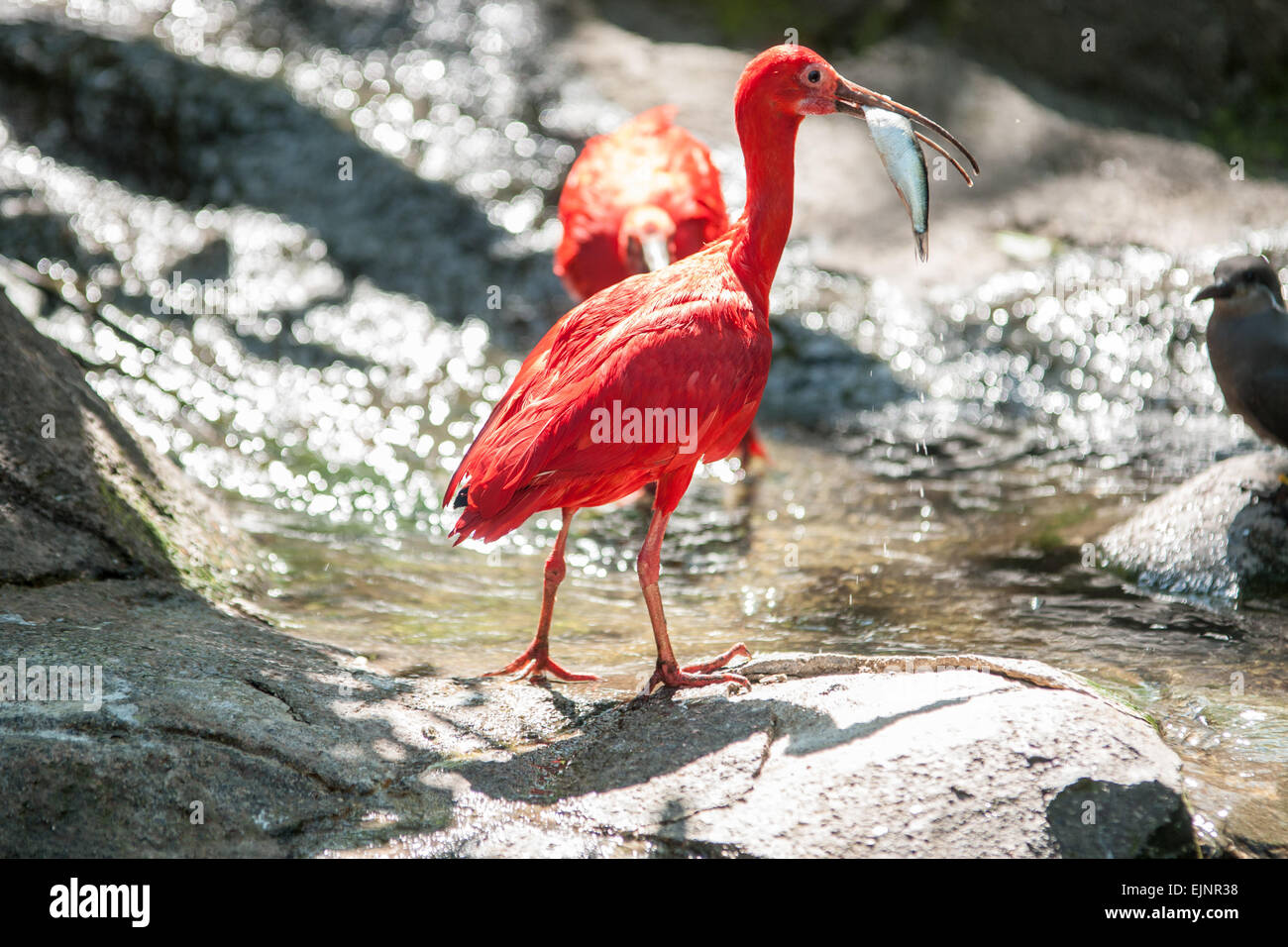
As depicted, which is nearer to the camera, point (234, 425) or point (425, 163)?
point (234, 425)

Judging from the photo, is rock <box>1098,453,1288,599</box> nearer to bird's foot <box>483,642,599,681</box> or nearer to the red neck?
the red neck

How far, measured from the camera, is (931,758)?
297 centimetres

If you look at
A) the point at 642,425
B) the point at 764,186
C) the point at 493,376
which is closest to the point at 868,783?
the point at 642,425

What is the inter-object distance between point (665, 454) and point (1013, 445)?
12.0 feet

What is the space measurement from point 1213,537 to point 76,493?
4.44 meters

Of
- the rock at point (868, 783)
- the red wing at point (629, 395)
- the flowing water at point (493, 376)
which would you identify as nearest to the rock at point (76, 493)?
the flowing water at point (493, 376)

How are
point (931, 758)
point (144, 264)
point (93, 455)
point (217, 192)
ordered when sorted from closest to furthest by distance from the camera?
point (931, 758) → point (93, 455) → point (144, 264) → point (217, 192)

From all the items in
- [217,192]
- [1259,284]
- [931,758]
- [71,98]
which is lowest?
[931,758]

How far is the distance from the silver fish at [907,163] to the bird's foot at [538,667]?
177 centimetres

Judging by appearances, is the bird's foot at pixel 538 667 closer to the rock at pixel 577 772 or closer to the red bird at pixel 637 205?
the rock at pixel 577 772

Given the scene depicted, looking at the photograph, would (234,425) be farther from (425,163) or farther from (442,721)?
(442,721)

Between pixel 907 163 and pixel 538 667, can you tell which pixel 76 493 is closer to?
pixel 538 667

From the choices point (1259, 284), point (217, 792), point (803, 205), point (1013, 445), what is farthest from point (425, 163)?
point (217, 792)
